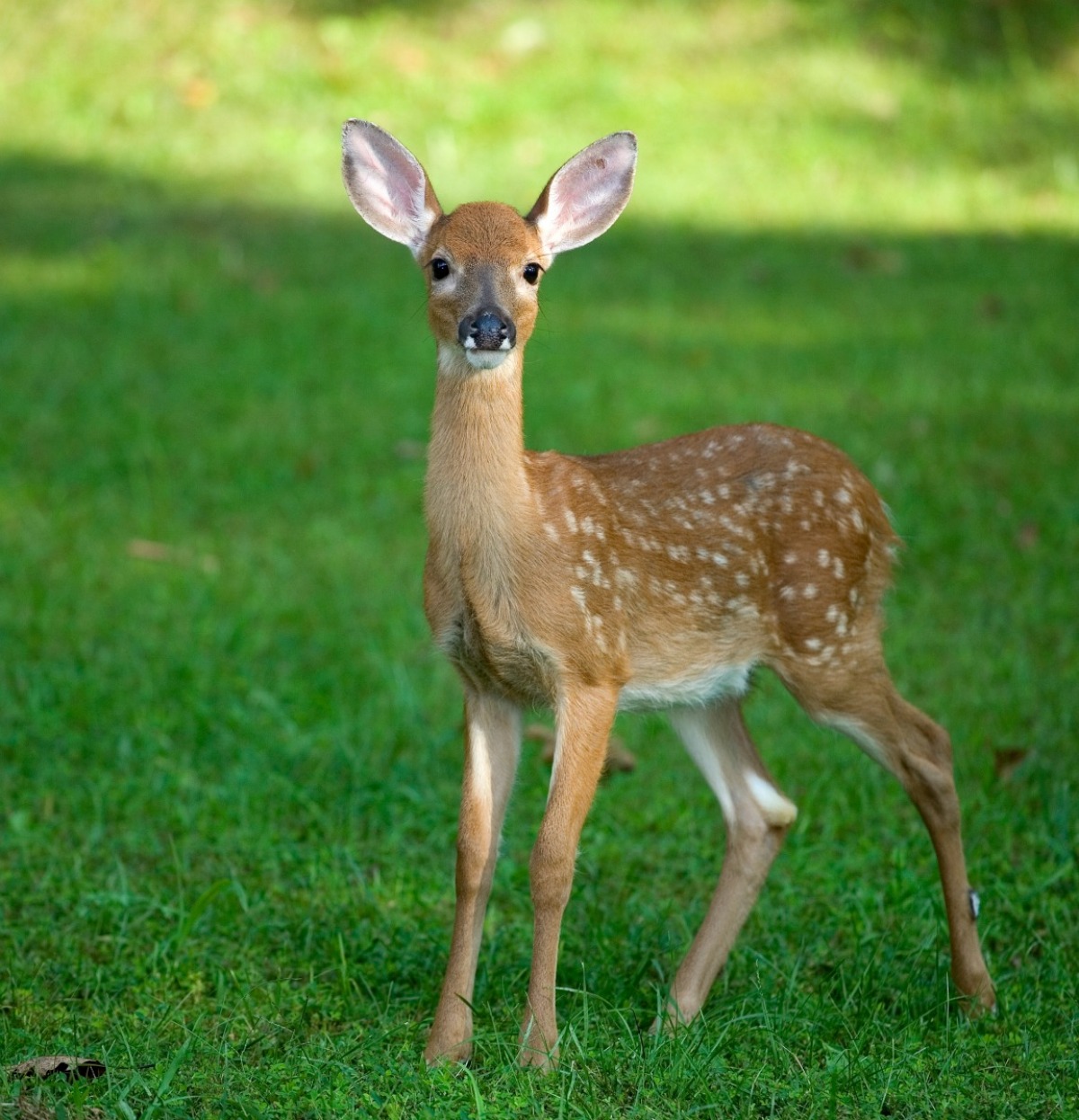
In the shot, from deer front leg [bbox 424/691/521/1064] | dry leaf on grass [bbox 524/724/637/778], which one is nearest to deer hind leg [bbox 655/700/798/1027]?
deer front leg [bbox 424/691/521/1064]

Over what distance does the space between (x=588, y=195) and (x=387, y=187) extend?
50 cm

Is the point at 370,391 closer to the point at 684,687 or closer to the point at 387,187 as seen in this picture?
the point at 387,187

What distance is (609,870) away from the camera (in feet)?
15.2

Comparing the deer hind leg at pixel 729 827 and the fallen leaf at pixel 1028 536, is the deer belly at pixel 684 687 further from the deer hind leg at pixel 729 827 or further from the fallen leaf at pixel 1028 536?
the fallen leaf at pixel 1028 536

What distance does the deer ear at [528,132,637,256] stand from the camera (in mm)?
4160

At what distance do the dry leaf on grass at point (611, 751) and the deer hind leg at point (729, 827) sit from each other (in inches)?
28.5

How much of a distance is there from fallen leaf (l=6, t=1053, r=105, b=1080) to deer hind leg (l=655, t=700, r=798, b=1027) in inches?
49.0

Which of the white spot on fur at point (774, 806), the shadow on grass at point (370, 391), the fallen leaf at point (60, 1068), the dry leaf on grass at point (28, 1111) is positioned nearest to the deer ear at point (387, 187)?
the white spot on fur at point (774, 806)

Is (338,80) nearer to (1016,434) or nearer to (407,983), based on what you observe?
(1016,434)

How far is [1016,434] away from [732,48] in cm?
680

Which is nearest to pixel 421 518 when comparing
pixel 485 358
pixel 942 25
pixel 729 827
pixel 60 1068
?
pixel 729 827

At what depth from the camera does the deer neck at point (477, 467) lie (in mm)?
3799

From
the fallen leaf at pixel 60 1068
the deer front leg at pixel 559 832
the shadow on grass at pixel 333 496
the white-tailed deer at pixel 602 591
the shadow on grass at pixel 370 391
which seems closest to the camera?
the fallen leaf at pixel 60 1068

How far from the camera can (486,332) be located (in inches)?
144
